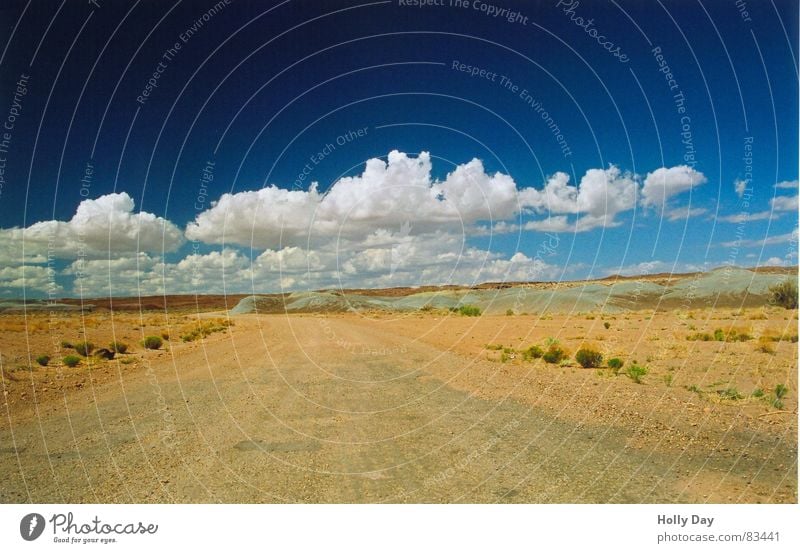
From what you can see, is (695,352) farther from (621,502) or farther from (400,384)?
(621,502)

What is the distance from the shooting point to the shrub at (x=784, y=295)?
36891 millimetres

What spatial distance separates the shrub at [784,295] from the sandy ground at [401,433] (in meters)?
23.4

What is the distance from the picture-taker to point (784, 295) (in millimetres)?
39406

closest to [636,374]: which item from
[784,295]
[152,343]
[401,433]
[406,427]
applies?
[406,427]

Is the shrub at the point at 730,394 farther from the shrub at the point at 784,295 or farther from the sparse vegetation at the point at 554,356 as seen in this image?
the shrub at the point at 784,295

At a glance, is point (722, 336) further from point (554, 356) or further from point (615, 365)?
point (615, 365)

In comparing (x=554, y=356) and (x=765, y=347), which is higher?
(x=554, y=356)

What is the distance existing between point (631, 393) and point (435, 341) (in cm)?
1458

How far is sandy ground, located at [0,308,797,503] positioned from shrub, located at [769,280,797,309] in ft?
76.7

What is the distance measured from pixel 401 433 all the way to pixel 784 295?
40.7 m

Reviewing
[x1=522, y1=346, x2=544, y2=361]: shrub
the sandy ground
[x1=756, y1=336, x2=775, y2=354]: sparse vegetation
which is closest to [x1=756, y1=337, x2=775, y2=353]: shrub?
[x1=756, y1=336, x2=775, y2=354]: sparse vegetation

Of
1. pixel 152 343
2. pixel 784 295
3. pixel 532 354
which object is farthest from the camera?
pixel 784 295

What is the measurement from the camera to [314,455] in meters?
8.45
